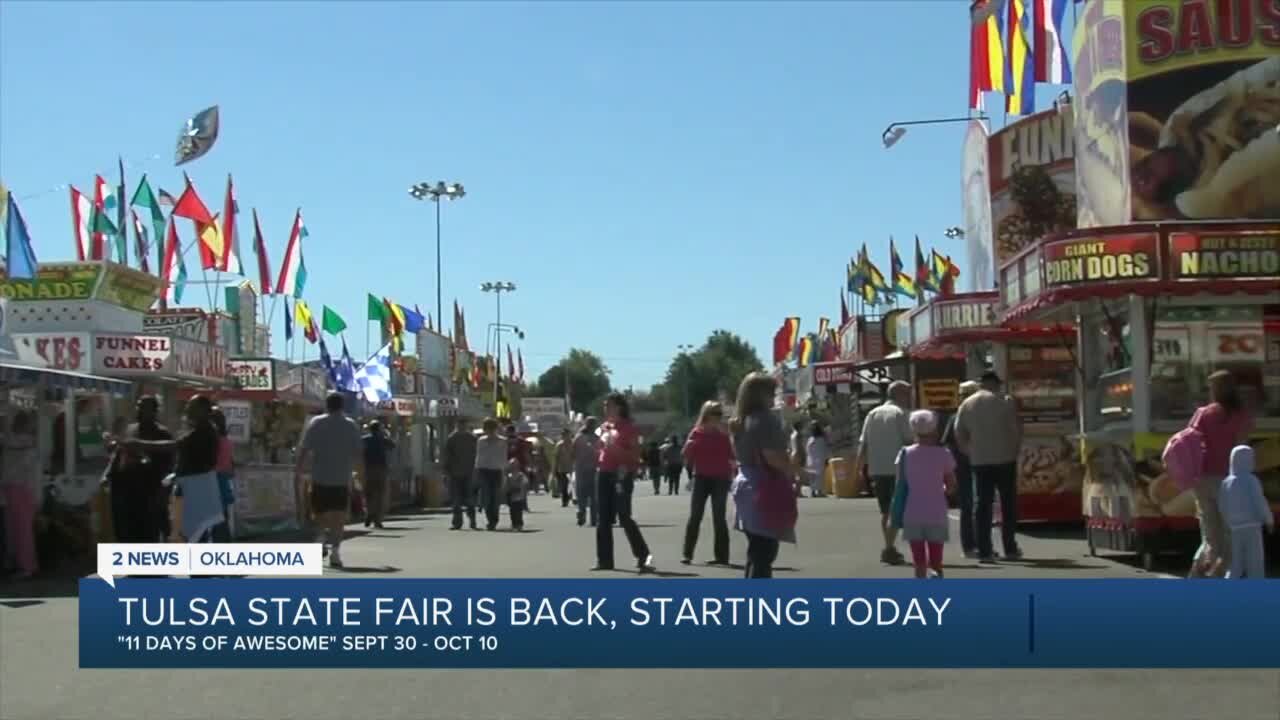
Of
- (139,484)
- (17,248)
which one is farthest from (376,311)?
(139,484)

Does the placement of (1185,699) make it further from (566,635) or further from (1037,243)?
(1037,243)

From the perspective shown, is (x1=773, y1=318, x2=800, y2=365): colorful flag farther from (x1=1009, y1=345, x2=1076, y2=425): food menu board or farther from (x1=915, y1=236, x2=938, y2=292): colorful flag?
(x1=1009, y1=345, x2=1076, y2=425): food menu board

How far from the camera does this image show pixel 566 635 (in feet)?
24.5

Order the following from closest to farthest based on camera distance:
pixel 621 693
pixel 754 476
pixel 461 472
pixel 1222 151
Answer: pixel 621 693 < pixel 754 476 < pixel 1222 151 < pixel 461 472

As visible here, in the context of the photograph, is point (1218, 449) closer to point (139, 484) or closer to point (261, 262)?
point (139, 484)

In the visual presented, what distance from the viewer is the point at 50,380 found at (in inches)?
679

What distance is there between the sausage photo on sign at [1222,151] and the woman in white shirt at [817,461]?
20666 millimetres

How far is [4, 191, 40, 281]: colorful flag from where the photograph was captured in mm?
25094

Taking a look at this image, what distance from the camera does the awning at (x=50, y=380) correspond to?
1625 centimetres

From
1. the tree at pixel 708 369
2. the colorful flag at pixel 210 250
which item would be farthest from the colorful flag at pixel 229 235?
the tree at pixel 708 369

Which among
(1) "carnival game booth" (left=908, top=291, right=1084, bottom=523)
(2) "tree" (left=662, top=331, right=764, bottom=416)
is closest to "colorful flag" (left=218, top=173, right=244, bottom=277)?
(1) "carnival game booth" (left=908, top=291, right=1084, bottom=523)

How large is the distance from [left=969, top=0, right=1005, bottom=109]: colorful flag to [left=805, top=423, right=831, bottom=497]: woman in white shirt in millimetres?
10393

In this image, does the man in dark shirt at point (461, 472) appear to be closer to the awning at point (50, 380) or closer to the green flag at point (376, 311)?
the awning at point (50, 380)

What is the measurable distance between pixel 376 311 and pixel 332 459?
117ft
